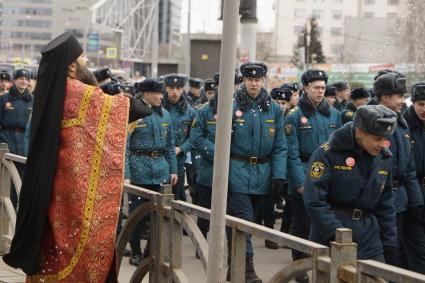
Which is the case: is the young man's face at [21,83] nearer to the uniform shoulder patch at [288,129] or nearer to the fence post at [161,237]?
the uniform shoulder patch at [288,129]

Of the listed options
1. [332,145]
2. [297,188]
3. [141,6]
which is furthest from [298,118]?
[141,6]

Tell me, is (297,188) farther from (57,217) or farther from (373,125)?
(57,217)

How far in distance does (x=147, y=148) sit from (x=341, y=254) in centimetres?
531

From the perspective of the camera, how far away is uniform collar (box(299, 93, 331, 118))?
8.83m

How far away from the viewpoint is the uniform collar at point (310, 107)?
29.0ft

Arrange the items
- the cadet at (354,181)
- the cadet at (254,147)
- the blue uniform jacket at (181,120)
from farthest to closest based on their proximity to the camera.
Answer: the blue uniform jacket at (181,120) < the cadet at (254,147) < the cadet at (354,181)

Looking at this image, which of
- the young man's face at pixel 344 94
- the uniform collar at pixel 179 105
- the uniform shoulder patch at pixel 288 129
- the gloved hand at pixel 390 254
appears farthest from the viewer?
the young man's face at pixel 344 94

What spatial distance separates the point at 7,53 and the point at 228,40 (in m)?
125

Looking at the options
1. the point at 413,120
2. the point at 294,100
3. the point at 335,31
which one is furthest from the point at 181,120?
the point at 335,31

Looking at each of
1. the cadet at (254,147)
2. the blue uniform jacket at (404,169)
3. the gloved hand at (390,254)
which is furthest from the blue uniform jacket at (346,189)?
the cadet at (254,147)

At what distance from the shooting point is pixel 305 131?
8.82 metres

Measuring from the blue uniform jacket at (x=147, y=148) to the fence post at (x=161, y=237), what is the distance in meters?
3.25

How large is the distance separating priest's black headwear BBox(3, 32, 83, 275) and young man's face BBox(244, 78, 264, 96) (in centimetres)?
311

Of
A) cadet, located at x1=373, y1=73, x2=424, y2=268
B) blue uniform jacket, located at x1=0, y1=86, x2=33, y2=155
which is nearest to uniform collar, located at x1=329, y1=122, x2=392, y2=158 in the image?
cadet, located at x1=373, y1=73, x2=424, y2=268
